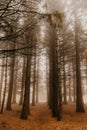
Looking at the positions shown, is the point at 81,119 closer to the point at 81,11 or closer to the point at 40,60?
the point at 81,11

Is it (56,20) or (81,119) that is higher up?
(56,20)

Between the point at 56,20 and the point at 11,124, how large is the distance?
325 inches

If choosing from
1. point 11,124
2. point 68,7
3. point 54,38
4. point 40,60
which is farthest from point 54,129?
point 40,60

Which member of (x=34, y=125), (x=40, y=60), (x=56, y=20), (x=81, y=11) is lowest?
(x=34, y=125)

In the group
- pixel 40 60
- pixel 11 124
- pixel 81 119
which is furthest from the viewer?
pixel 40 60

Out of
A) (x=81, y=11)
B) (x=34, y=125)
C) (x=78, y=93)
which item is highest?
(x=81, y=11)

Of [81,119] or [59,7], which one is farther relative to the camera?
[59,7]

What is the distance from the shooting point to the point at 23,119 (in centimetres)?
1455

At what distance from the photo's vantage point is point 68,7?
733 inches

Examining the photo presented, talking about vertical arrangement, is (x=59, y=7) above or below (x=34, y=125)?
above

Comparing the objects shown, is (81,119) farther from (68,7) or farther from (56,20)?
(68,7)

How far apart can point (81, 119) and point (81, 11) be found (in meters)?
10.4

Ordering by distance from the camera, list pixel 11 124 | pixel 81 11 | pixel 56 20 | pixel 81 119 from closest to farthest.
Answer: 1. pixel 56 20
2. pixel 11 124
3. pixel 81 119
4. pixel 81 11

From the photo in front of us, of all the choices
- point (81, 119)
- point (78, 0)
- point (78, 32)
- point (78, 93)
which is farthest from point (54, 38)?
point (81, 119)
